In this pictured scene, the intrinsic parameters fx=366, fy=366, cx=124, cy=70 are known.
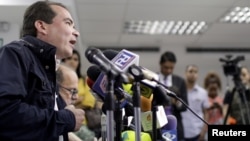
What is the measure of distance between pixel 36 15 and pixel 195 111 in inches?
98.6

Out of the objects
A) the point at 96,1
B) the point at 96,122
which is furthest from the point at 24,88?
the point at 96,1

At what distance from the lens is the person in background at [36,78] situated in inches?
44.4

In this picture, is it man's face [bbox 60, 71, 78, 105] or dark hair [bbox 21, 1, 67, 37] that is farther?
man's face [bbox 60, 71, 78, 105]

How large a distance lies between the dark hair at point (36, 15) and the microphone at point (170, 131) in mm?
598

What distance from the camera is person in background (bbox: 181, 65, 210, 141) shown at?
137 inches

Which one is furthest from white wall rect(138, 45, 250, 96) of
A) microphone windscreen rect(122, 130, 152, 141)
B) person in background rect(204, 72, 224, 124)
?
microphone windscreen rect(122, 130, 152, 141)

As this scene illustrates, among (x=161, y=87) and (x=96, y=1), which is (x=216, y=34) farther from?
(x=161, y=87)

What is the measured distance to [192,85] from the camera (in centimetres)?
377

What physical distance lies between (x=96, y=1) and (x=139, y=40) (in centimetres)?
193

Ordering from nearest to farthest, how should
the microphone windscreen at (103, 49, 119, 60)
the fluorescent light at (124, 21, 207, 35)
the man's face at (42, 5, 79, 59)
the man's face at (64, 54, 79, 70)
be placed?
the microphone windscreen at (103, 49, 119, 60), the man's face at (42, 5, 79, 59), the man's face at (64, 54, 79, 70), the fluorescent light at (124, 21, 207, 35)

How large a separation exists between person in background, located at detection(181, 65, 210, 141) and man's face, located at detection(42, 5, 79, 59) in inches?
89.0

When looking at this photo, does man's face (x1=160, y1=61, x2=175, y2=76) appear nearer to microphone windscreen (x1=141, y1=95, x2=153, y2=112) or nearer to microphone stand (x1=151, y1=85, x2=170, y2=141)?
microphone windscreen (x1=141, y1=95, x2=153, y2=112)

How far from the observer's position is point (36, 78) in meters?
1.24

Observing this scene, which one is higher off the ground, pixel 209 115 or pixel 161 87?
pixel 161 87
